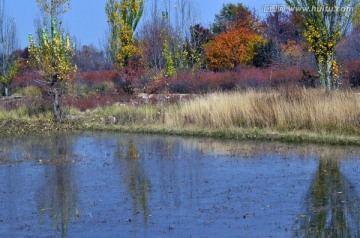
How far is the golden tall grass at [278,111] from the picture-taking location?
16.2 metres

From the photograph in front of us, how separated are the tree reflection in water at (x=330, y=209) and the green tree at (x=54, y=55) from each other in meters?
12.8

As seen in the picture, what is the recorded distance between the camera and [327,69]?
68.2 feet

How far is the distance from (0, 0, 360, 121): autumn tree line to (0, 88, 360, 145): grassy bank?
9.16 ft

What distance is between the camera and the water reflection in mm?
8887

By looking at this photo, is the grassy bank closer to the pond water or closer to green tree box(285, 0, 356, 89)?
the pond water

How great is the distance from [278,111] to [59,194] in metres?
8.67

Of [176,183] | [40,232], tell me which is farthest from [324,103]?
[40,232]

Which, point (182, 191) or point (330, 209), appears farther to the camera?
point (182, 191)

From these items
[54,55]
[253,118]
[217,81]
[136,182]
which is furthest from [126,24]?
[136,182]

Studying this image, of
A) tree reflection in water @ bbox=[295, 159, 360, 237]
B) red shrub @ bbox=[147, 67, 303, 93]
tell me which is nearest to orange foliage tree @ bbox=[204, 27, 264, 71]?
red shrub @ bbox=[147, 67, 303, 93]

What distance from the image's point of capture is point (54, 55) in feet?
71.5

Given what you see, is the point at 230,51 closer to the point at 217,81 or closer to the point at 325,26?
the point at 217,81

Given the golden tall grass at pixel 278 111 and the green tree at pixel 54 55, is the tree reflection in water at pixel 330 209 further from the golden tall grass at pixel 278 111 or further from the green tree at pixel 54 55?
the green tree at pixel 54 55

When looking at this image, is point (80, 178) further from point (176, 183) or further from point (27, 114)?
point (27, 114)
